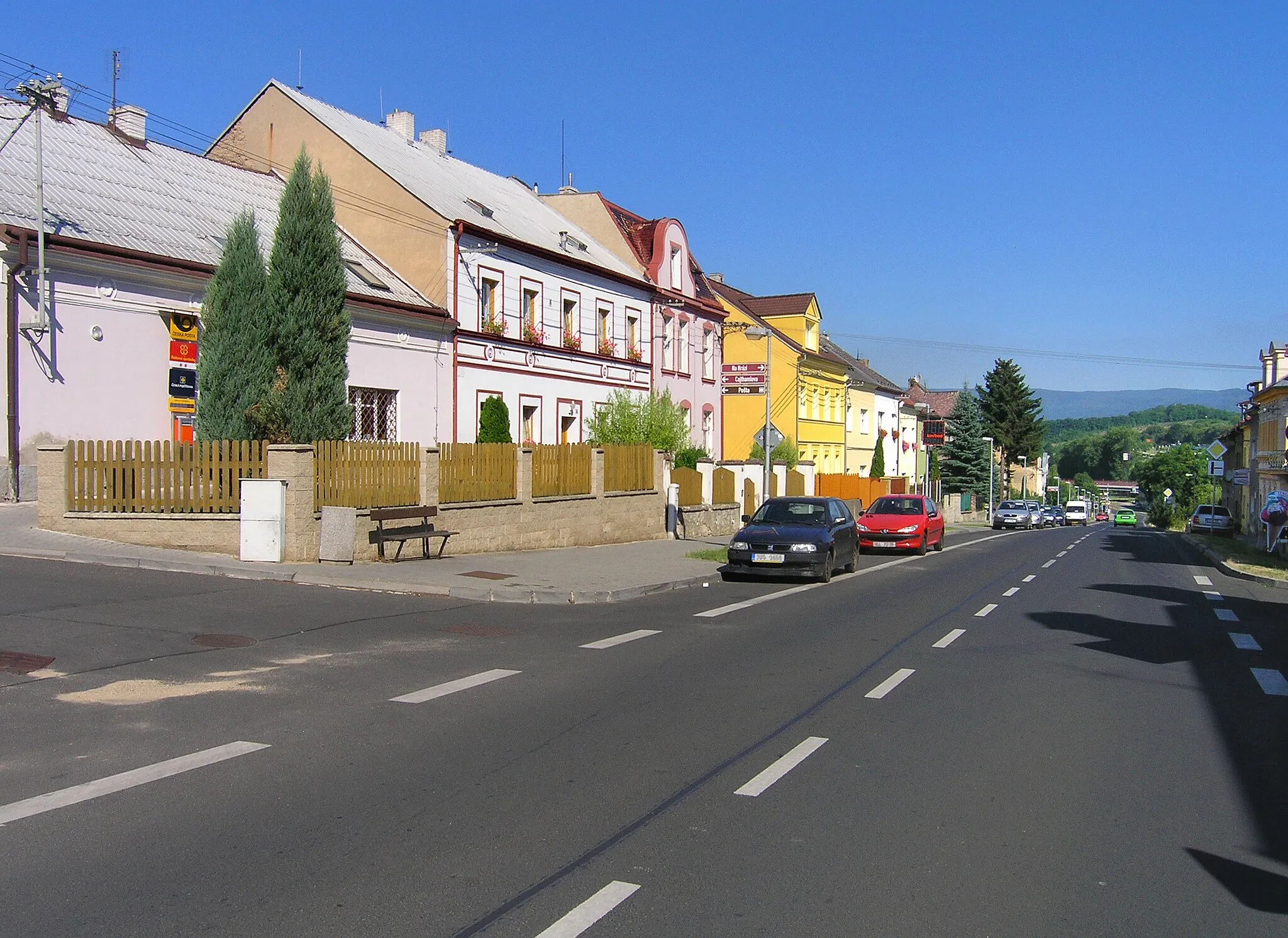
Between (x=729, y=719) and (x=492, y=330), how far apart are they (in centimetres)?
2499

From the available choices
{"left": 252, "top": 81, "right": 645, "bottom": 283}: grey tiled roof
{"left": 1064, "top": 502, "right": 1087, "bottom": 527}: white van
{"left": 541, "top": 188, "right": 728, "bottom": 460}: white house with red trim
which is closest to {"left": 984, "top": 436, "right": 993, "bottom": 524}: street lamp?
{"left": 1064, "top": 502, "right": 1087, "bottom": 527}: white van

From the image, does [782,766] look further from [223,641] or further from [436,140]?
[436,140]

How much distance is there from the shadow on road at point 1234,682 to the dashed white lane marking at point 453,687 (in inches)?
213

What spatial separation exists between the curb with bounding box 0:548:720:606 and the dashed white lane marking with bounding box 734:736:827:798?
26.9 ft

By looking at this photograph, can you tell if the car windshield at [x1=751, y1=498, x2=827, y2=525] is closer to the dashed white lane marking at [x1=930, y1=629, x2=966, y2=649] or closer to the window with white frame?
the dashed white lane marking at [x1=930, y1=629, x2=966, y2=649]

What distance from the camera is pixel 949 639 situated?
1239 cm

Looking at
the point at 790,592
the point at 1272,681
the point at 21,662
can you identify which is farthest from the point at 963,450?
the point at 21,662

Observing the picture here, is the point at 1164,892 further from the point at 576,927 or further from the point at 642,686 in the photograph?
the point at 642,686

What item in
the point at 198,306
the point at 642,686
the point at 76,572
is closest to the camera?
A: the point at 642,686

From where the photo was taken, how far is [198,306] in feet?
78.2

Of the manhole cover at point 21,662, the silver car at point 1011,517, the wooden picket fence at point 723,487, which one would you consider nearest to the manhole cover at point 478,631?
the manhole cover at point 21,662

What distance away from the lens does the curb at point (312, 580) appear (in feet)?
49.8

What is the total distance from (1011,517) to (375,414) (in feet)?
145

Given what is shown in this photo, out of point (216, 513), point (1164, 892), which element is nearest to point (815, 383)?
point (216, 513)
